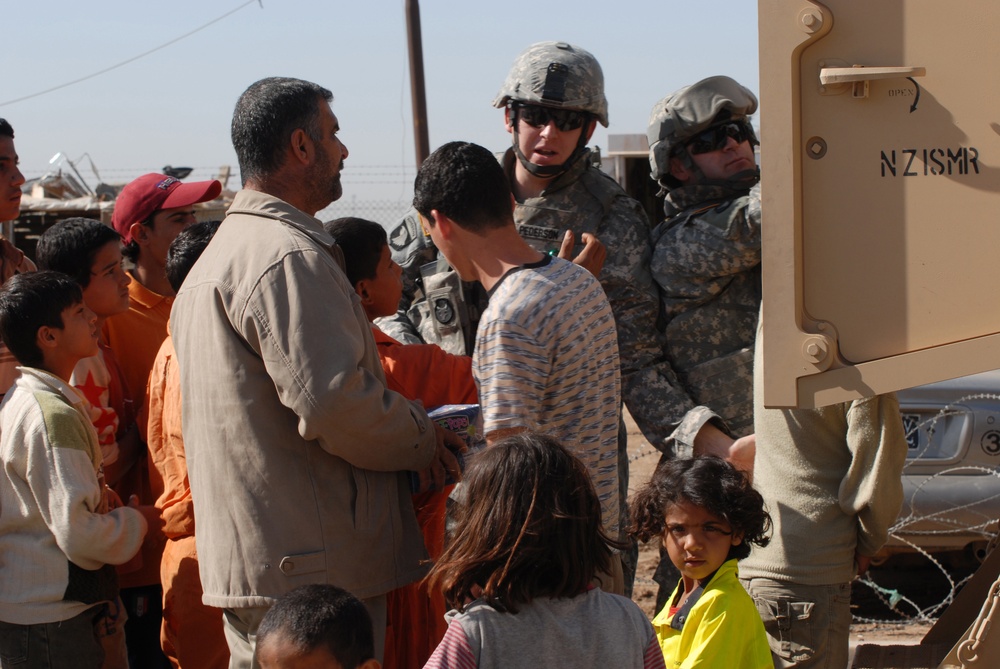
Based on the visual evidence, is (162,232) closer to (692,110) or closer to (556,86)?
(556,86)

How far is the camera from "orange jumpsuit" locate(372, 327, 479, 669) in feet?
11.1

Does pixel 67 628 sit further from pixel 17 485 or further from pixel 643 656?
pixel 643 656

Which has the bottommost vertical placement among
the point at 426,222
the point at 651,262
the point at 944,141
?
the point at 651,262

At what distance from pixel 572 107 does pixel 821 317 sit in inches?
84.6

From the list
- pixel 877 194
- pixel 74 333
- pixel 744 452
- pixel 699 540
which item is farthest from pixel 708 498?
pixel 74 333

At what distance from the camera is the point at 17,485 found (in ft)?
11.1

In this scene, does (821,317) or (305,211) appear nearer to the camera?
(821,317)

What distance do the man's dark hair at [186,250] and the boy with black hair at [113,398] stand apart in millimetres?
243

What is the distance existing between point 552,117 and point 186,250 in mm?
1515

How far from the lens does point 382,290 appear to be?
12.1ft

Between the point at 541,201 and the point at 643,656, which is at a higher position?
the point at 541,201

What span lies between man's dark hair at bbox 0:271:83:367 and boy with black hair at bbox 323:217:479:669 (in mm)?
888

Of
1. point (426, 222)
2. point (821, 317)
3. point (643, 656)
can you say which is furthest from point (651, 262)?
point (643, 656)

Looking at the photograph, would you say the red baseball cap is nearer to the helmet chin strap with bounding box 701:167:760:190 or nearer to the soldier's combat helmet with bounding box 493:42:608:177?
the soldier's combat helmet with bounding box 493:42:608:177
